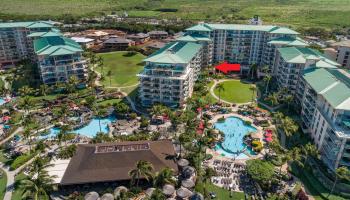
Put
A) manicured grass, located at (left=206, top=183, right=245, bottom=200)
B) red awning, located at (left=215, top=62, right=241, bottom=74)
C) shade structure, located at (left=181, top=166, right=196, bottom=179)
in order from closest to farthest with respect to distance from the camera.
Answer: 1. manicured grass, located at (left=206, top=183, right=245, bottom=200)
2. shade structure, located at (left=181, top=166, right=196, bottom=179)
3. red awning, located at (left=215, top=62, right=241, bottom=74)

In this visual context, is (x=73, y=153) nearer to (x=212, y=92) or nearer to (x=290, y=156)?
(x=290, y=156)

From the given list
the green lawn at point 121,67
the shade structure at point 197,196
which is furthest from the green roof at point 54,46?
the shade structure at point 197,196

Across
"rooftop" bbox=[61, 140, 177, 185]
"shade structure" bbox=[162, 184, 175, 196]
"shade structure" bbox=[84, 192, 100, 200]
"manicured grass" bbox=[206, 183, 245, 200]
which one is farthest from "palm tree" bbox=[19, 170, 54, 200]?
"manicured grass" bbox=[206, 183, 245, 200]

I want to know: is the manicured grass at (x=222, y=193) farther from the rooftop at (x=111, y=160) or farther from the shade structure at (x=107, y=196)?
the shade structure at (x=107, y=196)

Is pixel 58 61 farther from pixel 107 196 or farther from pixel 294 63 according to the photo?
pixel 294 63

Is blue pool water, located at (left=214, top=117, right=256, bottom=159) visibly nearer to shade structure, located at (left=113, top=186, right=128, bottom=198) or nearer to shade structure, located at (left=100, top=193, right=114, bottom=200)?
shade structure, located at (left=113, top=186, right=128, bottom=198)

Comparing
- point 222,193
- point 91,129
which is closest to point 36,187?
point 91,129
